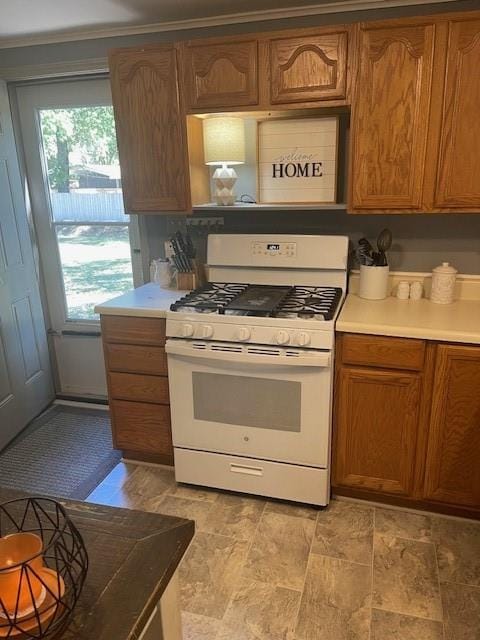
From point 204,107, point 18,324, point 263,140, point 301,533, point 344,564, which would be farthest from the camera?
point 18,324

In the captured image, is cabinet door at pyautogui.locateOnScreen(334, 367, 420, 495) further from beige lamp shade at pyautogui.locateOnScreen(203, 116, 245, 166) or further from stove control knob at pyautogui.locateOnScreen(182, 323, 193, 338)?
beige lamp shade at pyautogui.locateOnScreen(203, 116, 245, 166)

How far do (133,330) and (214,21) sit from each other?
1664 mm

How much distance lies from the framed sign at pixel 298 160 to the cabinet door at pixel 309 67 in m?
0.20

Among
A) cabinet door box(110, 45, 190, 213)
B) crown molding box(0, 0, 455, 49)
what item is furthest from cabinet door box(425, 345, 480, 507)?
crown molding box(0, 0, 455, 49)

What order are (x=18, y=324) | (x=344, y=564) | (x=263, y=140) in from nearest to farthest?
(x=344, y=564)
(x=263, y=140)
(x=18, y=324)

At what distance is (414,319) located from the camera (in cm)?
211

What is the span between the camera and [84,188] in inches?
122

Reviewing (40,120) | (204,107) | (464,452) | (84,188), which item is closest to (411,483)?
(464,452)

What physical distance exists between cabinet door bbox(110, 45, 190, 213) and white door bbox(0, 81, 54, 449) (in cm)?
89

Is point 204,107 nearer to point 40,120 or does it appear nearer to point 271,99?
point 271,99

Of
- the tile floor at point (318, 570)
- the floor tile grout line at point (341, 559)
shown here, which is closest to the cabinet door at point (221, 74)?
the tile floor at point (318, 570)

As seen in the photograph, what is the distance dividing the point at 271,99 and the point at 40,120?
1.65 metres

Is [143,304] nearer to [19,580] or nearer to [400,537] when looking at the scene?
[400,537]

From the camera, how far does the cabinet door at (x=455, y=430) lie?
1.98 metres
